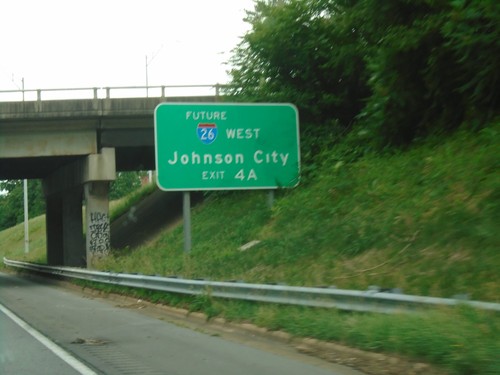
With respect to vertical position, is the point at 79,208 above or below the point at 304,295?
above

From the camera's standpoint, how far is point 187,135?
20375mm

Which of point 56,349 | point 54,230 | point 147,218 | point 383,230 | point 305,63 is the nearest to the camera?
point 56,349

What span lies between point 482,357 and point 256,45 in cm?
2007

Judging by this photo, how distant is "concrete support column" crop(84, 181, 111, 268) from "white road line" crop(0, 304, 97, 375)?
51.2 ft

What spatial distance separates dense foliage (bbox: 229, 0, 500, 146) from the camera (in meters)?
15.9

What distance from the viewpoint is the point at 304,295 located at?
1172 centimetres

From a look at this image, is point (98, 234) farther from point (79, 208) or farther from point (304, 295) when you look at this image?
point (304, 295)

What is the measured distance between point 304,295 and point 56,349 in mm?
3812

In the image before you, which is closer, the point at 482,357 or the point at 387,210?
the point at 482,357

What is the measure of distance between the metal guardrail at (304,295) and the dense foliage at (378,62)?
667cm

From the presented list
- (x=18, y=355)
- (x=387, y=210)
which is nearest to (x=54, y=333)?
(x=18, y=355)

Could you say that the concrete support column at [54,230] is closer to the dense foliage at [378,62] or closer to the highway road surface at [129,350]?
the dense foliage at [378,62]

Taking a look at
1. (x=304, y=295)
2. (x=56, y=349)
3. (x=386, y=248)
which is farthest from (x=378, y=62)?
(x=56, y=349)

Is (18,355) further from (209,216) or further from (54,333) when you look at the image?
(209,216)
